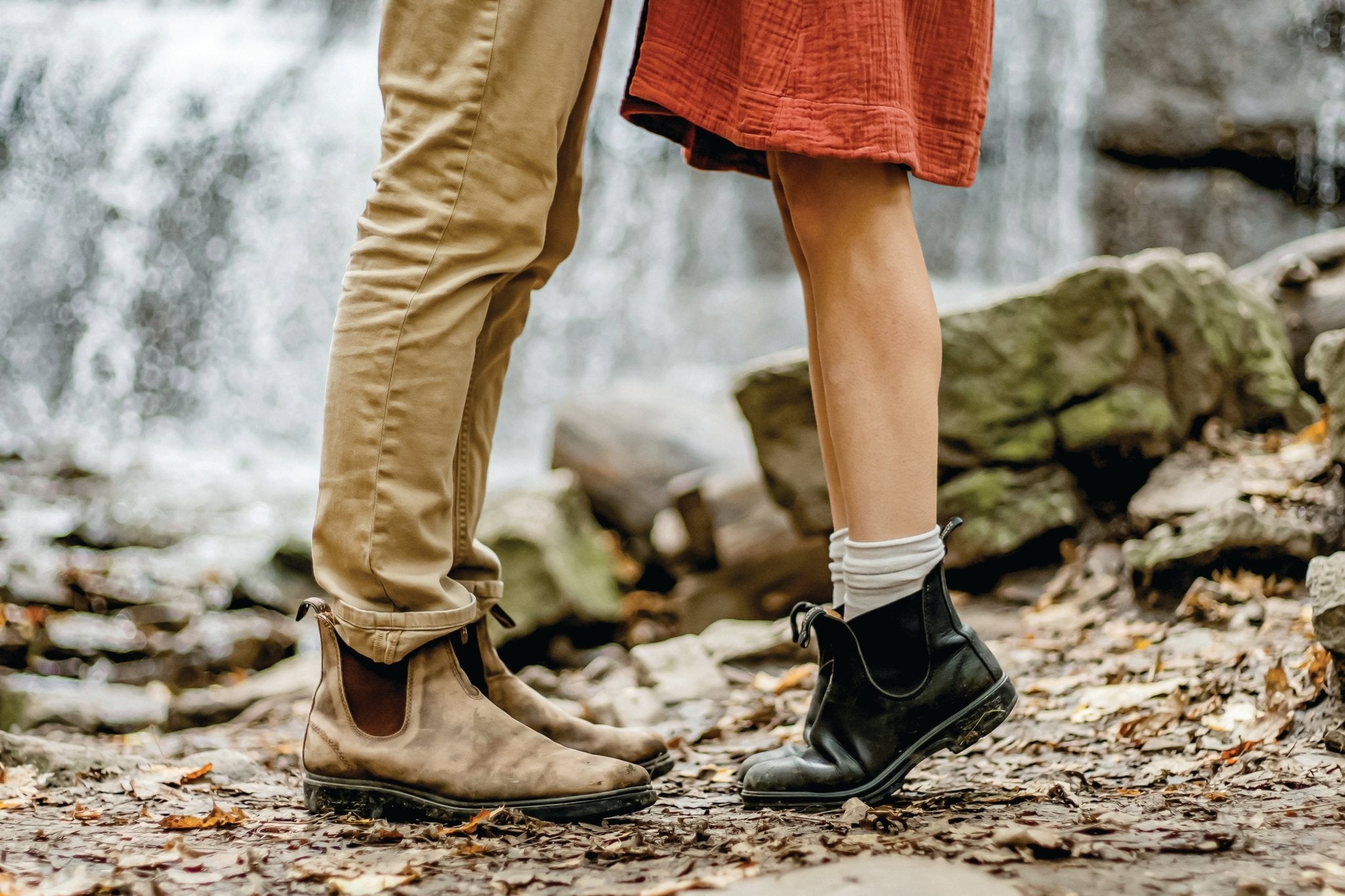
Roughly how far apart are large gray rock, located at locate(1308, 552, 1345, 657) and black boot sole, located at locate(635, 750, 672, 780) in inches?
36.8

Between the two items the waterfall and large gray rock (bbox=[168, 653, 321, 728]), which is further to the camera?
the waterfall

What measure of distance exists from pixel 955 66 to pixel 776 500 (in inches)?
91.3

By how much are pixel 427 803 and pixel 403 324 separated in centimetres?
59

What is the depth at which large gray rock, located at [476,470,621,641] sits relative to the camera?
3703mm

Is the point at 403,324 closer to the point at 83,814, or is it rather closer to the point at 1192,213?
the point at 83,814

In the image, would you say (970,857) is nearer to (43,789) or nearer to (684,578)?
(43,789)

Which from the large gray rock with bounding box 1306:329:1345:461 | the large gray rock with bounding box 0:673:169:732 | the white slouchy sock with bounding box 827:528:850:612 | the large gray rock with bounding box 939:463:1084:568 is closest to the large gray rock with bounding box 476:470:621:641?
the large gray rock with bounding box 0:673:169:732

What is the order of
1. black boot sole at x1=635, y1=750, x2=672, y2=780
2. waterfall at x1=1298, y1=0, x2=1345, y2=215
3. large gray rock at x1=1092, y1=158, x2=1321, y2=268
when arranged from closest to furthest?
black boot sole at x1=635, y1=750, x2=672, y2=780 < waterfall at x1=1298, y1=0, x2=1345, y2=215 < large gray rock at x1=1092, y1=158, x2=1321, y2=268

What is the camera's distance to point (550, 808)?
1.28 m

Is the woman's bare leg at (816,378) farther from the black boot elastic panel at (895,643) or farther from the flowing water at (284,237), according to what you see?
the flowing water at (284,237)

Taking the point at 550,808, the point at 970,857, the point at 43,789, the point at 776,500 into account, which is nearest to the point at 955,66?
the point at 970,857

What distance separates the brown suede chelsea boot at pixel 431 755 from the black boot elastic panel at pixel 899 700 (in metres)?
0.23

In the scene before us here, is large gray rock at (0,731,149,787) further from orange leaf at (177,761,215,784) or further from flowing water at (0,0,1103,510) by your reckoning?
flowing water at (0,0,1103,510)

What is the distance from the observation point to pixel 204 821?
1.27 metres
